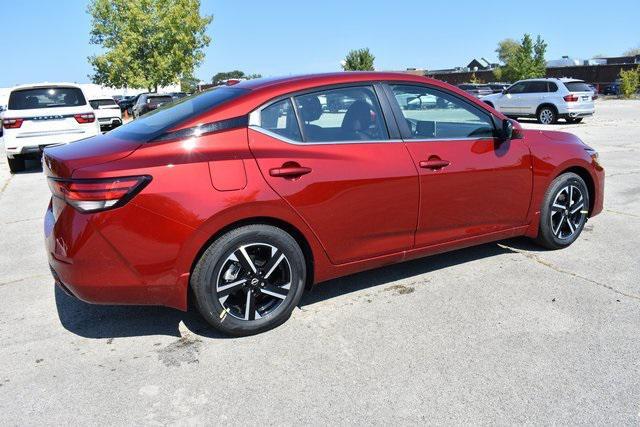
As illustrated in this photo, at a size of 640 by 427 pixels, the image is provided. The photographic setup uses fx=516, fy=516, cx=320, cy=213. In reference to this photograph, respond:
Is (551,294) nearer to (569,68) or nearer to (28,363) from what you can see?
(28,363)

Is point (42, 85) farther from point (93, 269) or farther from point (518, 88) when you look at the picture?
point (518, 88)

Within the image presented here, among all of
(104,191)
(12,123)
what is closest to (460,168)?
(104,191)

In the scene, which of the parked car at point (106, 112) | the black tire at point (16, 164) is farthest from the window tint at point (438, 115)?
the parked car at point (106, 112)

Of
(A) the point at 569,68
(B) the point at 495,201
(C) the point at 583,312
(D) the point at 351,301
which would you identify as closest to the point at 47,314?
(D) the point at 351,301

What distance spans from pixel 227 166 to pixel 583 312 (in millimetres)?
2586

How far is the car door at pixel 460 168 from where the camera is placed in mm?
3752

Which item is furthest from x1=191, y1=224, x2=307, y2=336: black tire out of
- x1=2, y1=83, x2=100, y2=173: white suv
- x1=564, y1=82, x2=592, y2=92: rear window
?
x1=564, y1=82, x2=592, y2=92: rear window

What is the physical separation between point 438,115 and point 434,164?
487 mm

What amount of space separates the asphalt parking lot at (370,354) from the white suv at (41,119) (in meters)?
6.26

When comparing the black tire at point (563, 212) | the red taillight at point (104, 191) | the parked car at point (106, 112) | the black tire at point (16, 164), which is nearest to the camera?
the red taillight at point (104, 191)

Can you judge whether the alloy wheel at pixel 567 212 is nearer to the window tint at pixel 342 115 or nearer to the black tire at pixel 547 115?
the window tint at pixel 342 115

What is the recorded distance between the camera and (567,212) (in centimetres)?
471

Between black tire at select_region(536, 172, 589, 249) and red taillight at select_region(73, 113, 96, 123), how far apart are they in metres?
8.77

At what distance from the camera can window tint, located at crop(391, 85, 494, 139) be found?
3.79 m
